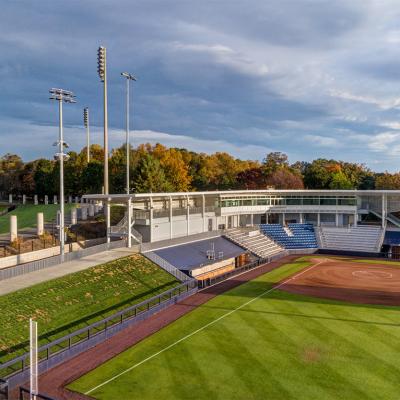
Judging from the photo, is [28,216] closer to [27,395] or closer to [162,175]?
[162,175]

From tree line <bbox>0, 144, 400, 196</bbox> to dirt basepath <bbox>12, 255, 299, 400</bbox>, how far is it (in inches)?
1373

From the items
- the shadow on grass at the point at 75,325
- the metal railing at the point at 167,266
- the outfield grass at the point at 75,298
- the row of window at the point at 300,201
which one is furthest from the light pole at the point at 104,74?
the row of window at the point at 300,201

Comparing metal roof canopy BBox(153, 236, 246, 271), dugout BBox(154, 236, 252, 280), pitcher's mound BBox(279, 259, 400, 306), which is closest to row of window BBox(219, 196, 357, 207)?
metal roof canopy BBox(153, 236, 246, 271)

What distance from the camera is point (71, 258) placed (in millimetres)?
36406

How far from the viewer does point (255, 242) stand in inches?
2293

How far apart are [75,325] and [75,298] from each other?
380 cm

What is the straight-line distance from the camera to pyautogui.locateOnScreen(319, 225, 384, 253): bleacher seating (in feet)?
199

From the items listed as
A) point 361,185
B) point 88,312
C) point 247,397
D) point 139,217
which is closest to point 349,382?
point 247,397

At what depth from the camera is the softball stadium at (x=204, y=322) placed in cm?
1952

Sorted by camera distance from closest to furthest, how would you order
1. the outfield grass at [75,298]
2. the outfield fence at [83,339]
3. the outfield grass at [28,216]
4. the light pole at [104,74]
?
A: the outfield fence at [83,339] → the outfield grass at [75,298] → the light pole at [104,74] → the outfield grass at [28,216]

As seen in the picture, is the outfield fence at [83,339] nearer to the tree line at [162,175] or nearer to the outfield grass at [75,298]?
the outfield grass at [75,298]

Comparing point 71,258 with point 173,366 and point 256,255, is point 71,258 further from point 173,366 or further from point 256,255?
point 256,255

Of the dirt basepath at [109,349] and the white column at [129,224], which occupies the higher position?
the white column at [129,224]

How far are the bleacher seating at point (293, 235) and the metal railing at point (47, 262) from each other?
29.3 metres
